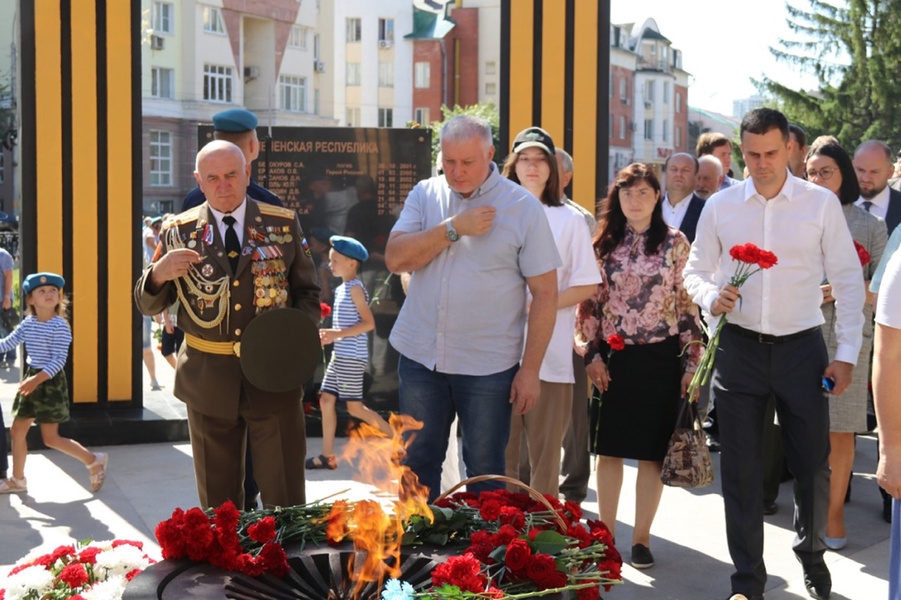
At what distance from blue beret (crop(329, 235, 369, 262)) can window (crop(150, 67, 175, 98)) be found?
1939 inches

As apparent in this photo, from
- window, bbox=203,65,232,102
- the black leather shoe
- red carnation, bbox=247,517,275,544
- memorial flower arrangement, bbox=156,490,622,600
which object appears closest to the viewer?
memorial flower arrangement, bbox=156,490,622,600

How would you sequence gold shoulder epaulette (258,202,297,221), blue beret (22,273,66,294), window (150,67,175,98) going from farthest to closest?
window (150,67,175,98) < blue beret (22,273,66,294) < gold shoulder epaulette (258,202,297,221)

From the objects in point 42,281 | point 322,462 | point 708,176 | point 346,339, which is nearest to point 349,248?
point 346,339

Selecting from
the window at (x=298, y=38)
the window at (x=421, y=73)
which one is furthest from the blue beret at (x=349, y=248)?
the window at (x=421, y=73)

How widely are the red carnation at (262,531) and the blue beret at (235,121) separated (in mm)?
2547

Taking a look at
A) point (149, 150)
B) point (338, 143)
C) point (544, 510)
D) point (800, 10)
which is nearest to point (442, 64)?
point (149, 150)

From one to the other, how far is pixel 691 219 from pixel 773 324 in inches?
127

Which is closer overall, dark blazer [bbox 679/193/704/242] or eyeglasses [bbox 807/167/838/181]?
eyeglasses [bbox 807/167/838/181]

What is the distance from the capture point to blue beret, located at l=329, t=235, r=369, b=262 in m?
8.04

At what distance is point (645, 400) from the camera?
18.6 feet

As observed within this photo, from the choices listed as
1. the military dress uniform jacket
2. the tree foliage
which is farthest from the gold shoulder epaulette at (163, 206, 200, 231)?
the tree foliage

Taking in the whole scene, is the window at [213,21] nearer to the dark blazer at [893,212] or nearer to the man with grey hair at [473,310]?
the dark blazer at [893,212]

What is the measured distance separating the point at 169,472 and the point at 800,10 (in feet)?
121

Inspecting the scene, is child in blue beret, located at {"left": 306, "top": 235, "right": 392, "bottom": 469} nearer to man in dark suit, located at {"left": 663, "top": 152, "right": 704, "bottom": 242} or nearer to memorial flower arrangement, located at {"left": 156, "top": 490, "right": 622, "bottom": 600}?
man in dark suit, located at {"left": 663, "top": 152, "right": 704, "bottom": 242}
